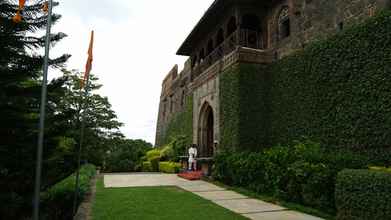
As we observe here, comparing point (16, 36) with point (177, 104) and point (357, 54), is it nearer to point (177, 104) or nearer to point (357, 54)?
point (357, 54)

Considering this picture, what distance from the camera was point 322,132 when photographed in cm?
934

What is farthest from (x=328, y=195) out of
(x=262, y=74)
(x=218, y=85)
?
(x=218, y=85)

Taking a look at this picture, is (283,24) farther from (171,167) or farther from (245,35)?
(171,167)

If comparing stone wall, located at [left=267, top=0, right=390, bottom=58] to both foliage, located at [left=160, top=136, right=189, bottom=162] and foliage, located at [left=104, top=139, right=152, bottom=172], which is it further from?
foliage, located at [left=104, top=139, right=152, bottom=172]

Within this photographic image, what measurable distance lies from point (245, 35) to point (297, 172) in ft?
29.3

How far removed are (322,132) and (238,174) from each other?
2.91 metres

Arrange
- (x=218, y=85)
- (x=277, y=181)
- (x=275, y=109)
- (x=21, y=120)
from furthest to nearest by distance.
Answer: (x=218, y=85) < (x=275, y=109) < (x=277, y=181) < (x=21, y=120)

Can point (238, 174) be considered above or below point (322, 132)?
below

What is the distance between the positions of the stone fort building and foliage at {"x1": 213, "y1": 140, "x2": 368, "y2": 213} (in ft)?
9.43

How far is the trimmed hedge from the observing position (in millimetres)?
4628

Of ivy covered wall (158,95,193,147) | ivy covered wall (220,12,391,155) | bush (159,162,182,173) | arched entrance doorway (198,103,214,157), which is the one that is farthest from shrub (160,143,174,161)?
ivy covered wall (220,12,391,155)

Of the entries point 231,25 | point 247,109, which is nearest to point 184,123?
point 231,25

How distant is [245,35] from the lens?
561 inches

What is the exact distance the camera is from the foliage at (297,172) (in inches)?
247
